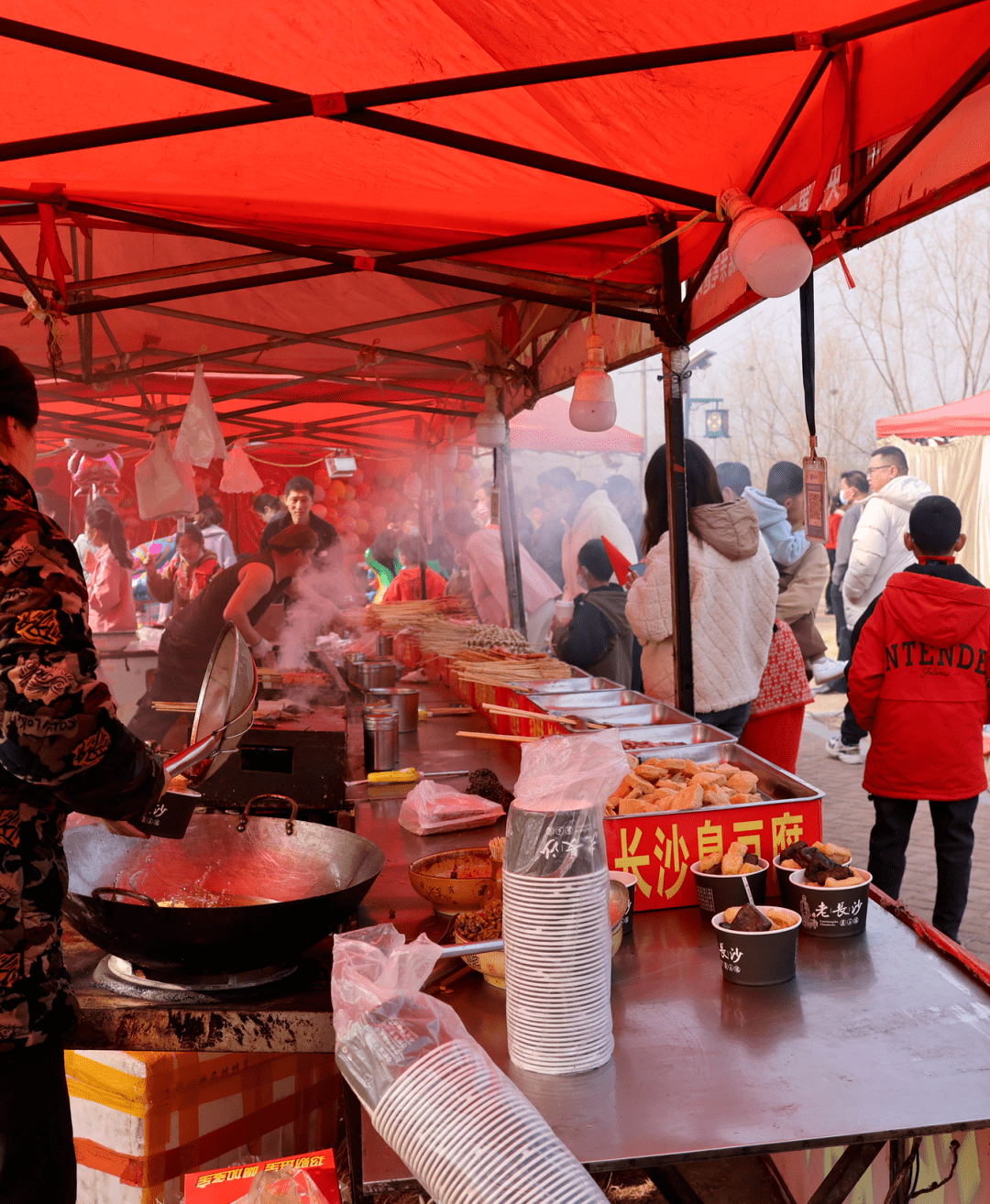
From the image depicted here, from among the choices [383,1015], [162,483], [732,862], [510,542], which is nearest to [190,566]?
[162,483]

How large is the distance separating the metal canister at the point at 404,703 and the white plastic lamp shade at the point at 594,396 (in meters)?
1.31

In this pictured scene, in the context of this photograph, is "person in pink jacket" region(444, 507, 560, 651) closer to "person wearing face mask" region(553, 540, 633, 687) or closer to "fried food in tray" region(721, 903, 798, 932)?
"person wearing face mask" region(553, 540, 633, 687)

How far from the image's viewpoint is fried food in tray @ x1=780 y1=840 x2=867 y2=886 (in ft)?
6.32

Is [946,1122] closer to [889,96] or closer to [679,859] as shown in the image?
[679,859]

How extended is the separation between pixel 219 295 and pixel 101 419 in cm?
242

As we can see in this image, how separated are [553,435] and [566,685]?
21.1 feet

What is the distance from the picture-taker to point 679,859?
83.1 inches

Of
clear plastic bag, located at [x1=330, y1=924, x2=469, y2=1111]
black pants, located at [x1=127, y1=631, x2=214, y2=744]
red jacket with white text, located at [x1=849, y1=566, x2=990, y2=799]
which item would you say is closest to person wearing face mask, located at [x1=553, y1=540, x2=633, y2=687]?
red jacket with white text, located at [x1=849, y1=566, x2=990, y2=799]

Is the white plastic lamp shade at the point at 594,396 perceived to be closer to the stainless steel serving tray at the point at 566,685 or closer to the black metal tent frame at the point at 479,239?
the black metal tent frame at the point at 479,239

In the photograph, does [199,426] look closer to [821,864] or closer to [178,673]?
[178,673]

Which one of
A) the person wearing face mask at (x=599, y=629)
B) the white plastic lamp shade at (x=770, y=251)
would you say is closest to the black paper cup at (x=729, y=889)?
the white plastic lamp shade at (x=770, y=251)

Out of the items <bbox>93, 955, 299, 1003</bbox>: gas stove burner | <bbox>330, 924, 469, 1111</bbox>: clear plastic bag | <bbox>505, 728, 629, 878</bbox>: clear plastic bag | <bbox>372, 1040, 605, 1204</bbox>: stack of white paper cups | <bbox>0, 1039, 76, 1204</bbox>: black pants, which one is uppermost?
<bbox>505, 728, 629, 878</bbox>: clear plastic bag

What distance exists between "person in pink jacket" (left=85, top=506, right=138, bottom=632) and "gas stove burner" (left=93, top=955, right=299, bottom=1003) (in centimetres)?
677

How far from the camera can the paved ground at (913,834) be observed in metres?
4.63
